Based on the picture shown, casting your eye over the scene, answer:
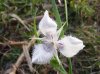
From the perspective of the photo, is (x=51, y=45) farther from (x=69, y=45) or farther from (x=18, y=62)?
(x=18, y=62)

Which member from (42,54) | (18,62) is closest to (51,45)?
(42,54)

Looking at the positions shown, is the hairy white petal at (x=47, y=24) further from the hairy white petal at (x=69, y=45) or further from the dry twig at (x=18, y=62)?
the dry twig at (x=18, y=62)

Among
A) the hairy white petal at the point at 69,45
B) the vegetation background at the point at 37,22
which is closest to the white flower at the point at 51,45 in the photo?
the hairy white petal at the point at 69,45

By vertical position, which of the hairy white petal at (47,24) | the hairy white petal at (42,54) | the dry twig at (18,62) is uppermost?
the hairy white petal at (47,24)

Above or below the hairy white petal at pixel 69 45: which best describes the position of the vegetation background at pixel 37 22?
below

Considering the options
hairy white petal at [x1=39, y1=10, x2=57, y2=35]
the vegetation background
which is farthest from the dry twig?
hairy white petal at [x1=39, y1=10, x2=57, y2=35]

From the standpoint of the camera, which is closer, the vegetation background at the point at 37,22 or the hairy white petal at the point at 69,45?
the hairy white petal at the point at 69,45
